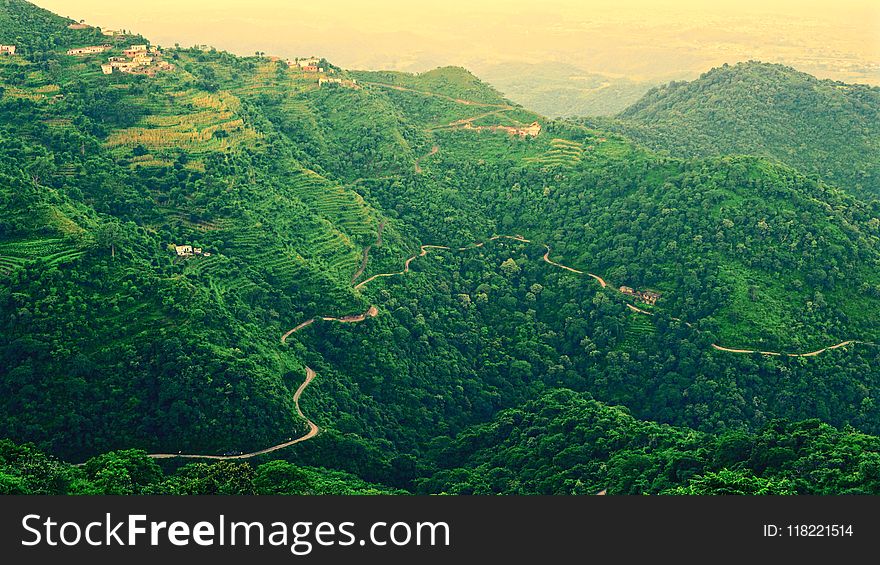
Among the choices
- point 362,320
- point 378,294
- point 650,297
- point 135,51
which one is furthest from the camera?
point 135,51

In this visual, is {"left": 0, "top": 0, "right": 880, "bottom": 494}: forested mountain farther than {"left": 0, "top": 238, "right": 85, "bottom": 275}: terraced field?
No

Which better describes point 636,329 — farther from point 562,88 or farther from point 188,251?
point 562,88

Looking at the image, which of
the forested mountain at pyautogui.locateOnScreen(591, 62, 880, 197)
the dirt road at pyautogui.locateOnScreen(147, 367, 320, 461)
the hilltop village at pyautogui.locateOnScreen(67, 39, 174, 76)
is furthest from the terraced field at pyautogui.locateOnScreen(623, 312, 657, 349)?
the hilltop village at pyautogui.locateOnScreen(67, 39, 174, 76)

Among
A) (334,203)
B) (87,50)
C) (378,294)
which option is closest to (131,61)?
(87,50)

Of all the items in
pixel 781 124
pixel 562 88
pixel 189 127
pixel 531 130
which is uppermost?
pixel 562 88

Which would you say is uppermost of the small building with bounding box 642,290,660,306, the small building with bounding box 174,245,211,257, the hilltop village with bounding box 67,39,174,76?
the hilltop village with bounding box 67,39,174,76

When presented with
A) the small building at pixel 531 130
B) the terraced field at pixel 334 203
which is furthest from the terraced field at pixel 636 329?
the small building at pixel 531 130

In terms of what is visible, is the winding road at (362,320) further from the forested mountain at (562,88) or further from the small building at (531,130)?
the forested mountain at (562,88)

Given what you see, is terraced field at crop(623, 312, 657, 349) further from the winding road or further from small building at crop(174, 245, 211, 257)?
small building at crop(174, 245, 211, 257)
